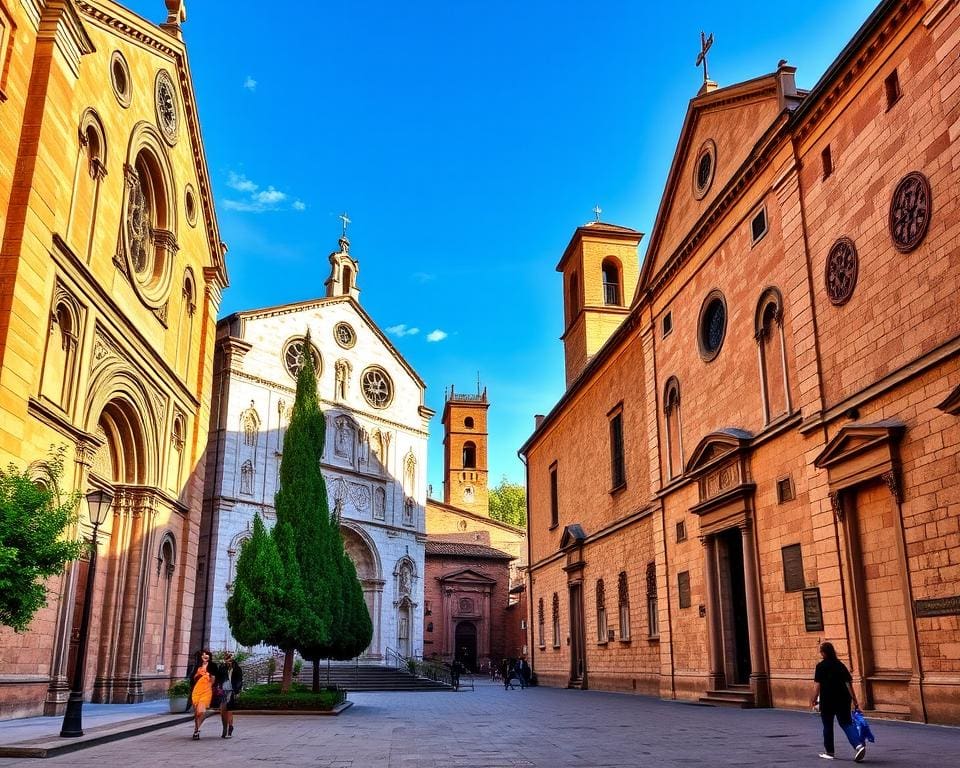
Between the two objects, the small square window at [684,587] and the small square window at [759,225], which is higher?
the small square window at [759,225]

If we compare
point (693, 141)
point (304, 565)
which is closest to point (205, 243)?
point (304, 565)

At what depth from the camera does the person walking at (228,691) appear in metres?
12.9

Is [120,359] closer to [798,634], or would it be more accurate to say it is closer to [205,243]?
[205,243]

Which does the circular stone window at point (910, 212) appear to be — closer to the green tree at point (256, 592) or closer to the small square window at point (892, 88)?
the small square window at point (892, 88)

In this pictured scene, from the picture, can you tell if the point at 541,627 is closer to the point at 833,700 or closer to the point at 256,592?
the point at 256,592

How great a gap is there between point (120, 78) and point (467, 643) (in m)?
45.4

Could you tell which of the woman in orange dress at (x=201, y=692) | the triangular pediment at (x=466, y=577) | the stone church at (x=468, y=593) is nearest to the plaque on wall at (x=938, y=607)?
the woman in orange dress at (x=201, y=692)

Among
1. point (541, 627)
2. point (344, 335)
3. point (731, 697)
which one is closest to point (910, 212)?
point (731, 697)

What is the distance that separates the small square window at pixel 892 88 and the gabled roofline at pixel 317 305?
30330mm

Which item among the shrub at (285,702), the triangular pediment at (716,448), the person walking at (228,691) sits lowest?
the shrub at (285,702)

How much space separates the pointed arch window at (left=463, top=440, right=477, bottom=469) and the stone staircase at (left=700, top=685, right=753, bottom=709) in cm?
6276

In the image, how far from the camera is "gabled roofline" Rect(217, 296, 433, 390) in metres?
38.5

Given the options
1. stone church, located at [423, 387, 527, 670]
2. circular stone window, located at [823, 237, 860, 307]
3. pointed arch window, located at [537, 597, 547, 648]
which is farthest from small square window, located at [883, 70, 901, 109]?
stone church, located at [423, 387, 527, 670]

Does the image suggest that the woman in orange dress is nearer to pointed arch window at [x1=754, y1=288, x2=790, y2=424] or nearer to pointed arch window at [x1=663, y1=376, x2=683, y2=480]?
pointed arch window at [x1=754, y1=288, x2=790, y2=424]
